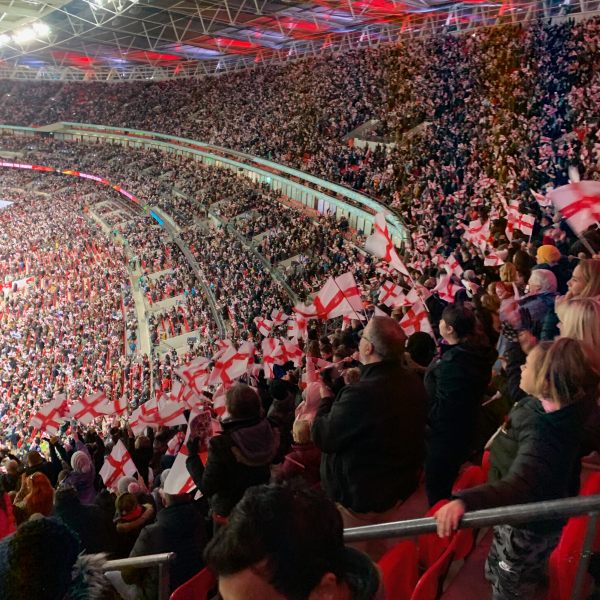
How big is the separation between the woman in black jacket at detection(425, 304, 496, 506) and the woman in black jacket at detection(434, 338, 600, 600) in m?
0.76

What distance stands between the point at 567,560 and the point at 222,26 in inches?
1408

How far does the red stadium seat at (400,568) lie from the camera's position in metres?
2.44

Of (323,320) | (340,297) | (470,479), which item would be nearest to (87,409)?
(323,320)

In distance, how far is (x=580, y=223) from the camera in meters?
5.58

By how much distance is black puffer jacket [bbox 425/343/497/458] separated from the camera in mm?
3221

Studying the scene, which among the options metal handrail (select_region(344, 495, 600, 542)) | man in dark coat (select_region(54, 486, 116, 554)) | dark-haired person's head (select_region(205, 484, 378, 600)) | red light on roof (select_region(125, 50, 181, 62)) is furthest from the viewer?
red light on roof (select_region(125, 50, 181, 62))

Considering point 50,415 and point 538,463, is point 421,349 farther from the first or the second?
point 50,415

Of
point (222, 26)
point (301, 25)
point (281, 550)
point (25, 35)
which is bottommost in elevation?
point (281, 550)

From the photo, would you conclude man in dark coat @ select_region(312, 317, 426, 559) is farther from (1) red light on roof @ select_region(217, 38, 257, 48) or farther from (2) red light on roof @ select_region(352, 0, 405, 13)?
(1) red light on roof @ select_region(217, 38, 257, 48)

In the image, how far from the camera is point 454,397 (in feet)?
10.6

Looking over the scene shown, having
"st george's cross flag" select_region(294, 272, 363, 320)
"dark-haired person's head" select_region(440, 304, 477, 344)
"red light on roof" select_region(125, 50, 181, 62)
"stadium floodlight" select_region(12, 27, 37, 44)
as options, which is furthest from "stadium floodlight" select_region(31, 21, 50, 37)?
"dark-haired person's head" select_region(440, 304, 477, 344)

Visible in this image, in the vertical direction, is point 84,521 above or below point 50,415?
below

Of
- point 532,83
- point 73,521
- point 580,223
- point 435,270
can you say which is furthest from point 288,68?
point 73,521

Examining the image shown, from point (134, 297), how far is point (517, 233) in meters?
18.4
